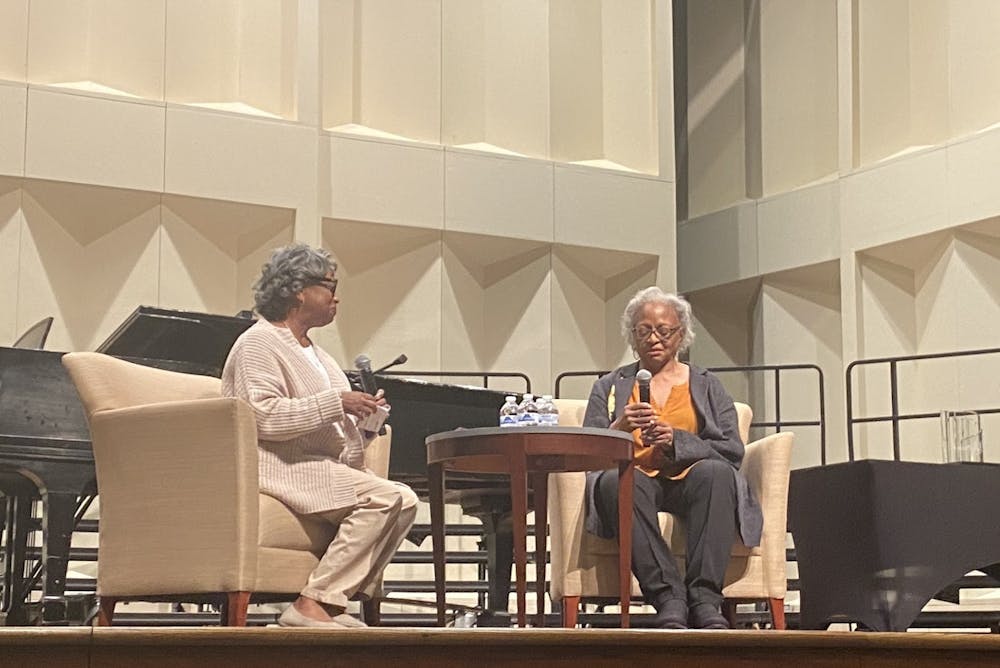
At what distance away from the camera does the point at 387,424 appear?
5090mm

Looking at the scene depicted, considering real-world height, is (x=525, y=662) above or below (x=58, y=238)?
below

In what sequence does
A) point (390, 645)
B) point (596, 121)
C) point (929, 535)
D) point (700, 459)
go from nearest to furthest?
point (390, 645) → point (929, 535) → point (700, 459) → point (596, 121)

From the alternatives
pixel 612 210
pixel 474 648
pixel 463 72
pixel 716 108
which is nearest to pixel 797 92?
pixel 716 108

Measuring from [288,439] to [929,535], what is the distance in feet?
5.59

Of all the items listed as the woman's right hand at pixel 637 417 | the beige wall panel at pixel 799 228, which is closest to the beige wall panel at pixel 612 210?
the beige wall panel at pixel 799 228

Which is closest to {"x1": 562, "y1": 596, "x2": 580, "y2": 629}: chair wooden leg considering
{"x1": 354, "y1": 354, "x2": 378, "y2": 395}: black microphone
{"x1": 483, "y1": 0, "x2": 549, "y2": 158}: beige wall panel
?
{"x1": 354, "y1": 354, "x2": 378, "y2": 395}: black microphone

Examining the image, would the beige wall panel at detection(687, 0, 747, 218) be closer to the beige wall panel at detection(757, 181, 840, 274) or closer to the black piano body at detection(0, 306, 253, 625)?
the beige wall panel at detection(757, 181, 840, 274)

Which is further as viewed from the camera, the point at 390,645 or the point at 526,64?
the point at 526,64

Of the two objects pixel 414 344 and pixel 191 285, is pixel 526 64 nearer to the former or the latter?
pixel 414 344

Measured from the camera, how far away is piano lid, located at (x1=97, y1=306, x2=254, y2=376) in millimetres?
4988

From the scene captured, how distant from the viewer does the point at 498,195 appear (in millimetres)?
9055

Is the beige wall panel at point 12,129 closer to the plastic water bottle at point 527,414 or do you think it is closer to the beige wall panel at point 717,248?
the plastic water bottle at point 527,414

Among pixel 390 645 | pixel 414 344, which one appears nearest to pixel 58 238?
pixel 414 344

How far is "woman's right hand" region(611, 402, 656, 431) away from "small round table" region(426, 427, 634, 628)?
169 millimetres
